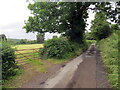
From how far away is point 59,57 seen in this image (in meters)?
12.5

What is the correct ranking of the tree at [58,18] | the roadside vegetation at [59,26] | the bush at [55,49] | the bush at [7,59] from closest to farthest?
the bush at [7,59] → the roadside vegetation at [59,26] → the bush at [55,49] → the tree at [58,18]

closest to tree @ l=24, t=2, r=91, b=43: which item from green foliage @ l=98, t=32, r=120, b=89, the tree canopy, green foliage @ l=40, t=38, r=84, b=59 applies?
the tree canopy

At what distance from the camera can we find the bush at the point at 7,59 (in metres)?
6.87

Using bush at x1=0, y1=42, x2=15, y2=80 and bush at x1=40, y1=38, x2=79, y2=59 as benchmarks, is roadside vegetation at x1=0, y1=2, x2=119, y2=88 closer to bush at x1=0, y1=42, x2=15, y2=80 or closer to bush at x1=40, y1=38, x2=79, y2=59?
bush at x1=40, y1=38, x2=79, y2=59

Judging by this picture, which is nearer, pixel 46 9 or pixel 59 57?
pixel 59 57

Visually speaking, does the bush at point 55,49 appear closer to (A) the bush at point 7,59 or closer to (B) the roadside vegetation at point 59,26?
(B) the roadside vegetation at point 59,26

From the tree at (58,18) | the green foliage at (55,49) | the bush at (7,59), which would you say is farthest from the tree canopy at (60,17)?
the bush at (7,59)

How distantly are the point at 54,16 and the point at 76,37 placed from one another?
579 centimetres

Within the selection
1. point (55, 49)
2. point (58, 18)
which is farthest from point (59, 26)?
point (55, 49)

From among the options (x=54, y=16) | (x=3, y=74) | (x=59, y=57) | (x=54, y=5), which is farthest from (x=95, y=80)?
(x=54, y=5)

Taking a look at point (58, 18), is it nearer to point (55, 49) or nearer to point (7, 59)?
point (55, 49)

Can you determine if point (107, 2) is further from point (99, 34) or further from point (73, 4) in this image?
point (99, 34)

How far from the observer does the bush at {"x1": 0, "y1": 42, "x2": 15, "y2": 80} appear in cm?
687

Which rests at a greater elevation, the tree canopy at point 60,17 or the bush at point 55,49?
the tree canopy at point 60,17
